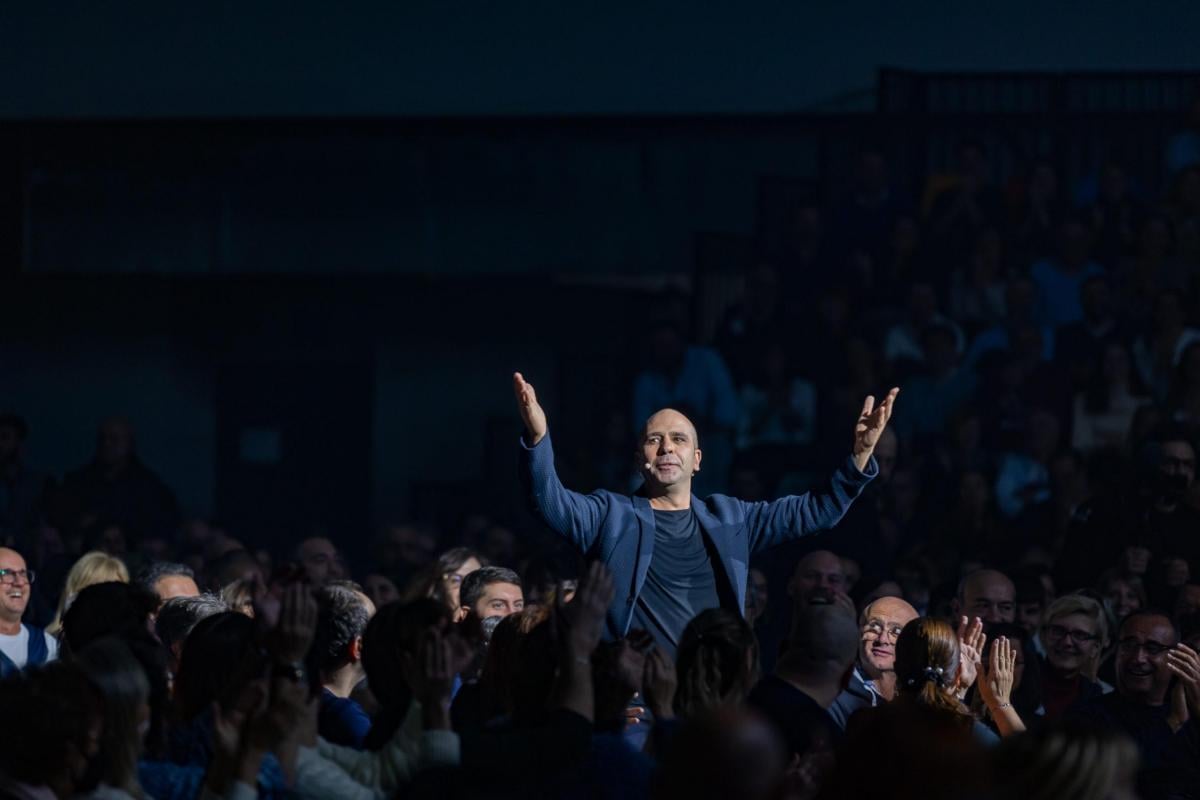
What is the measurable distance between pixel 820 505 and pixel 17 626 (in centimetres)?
257

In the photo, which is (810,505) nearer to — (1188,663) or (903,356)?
(1188,663)

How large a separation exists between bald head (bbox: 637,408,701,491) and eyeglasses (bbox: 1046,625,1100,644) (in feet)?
4.94

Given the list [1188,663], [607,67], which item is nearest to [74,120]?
[607,67]

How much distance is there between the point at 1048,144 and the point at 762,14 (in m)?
2.02

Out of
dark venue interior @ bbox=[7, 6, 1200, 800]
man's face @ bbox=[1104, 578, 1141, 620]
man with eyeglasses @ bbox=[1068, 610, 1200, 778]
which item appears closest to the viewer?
man with eyeglasses @ bbox=[1068, 610, 1200, 778]

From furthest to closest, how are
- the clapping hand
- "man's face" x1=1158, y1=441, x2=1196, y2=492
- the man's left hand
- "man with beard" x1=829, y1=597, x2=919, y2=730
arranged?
"man's face" x1=1158, y1=441, x2=1196, y2=492, "man with beard" x1=829, y1=597, x2=919, y2=730, the man's left hand, the clapping hand

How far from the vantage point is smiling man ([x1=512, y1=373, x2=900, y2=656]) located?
18.5ft

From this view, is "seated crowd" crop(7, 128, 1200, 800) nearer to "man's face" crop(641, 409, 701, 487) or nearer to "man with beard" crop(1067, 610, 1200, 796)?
"man with beard" crop(1067, 610, 1200, 796)

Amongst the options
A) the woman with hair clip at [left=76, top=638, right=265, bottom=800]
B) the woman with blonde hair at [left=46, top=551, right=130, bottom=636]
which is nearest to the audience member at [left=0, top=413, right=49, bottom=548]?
the woman with blonde hair at [left=46, top=551, right=130, bottom=636]

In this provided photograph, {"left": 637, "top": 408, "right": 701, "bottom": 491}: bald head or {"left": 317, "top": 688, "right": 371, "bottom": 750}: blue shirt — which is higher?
{"left": 637, "top": 408, "right": 701, "bottom": 491}: bald head

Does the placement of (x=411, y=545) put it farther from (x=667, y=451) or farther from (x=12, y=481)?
(x=667, y=451)

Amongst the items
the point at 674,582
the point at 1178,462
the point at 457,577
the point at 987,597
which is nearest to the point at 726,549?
the point at 674,582

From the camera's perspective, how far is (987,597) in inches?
282

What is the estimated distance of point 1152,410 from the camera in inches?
400
